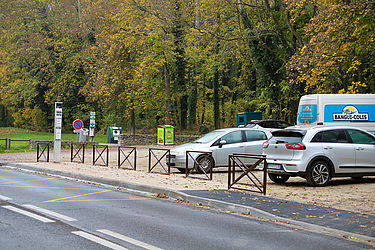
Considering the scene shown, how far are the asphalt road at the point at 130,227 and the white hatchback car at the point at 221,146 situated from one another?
5533 mm

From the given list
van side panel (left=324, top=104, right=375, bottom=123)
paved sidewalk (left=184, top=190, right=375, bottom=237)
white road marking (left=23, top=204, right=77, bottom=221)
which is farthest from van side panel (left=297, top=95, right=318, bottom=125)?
white road marking (left=23, top=204, right=77, bottom=221)

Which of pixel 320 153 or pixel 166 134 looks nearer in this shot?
pixel 320 153

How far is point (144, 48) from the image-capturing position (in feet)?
130

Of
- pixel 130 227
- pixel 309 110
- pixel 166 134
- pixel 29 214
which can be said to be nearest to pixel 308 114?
pixel 309 110

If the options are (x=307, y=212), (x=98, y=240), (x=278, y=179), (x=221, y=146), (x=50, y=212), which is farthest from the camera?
(x=221, y=146)

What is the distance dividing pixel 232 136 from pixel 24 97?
4407 cm

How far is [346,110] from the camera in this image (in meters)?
19.7

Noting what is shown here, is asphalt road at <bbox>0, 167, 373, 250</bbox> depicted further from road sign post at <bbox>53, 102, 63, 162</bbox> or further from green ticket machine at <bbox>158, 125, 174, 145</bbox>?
green ticket machine at <bbox>158, 125, 174, 145</bbox>

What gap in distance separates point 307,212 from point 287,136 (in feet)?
15.4

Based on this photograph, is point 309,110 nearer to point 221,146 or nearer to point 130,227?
point 221,146

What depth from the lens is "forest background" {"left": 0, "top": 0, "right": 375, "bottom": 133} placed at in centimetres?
2347

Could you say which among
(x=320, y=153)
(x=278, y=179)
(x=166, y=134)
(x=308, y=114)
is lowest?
(x=278, y=179)

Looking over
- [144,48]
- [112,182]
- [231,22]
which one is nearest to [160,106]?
[144,48]

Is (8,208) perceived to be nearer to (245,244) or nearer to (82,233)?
(82,233)
